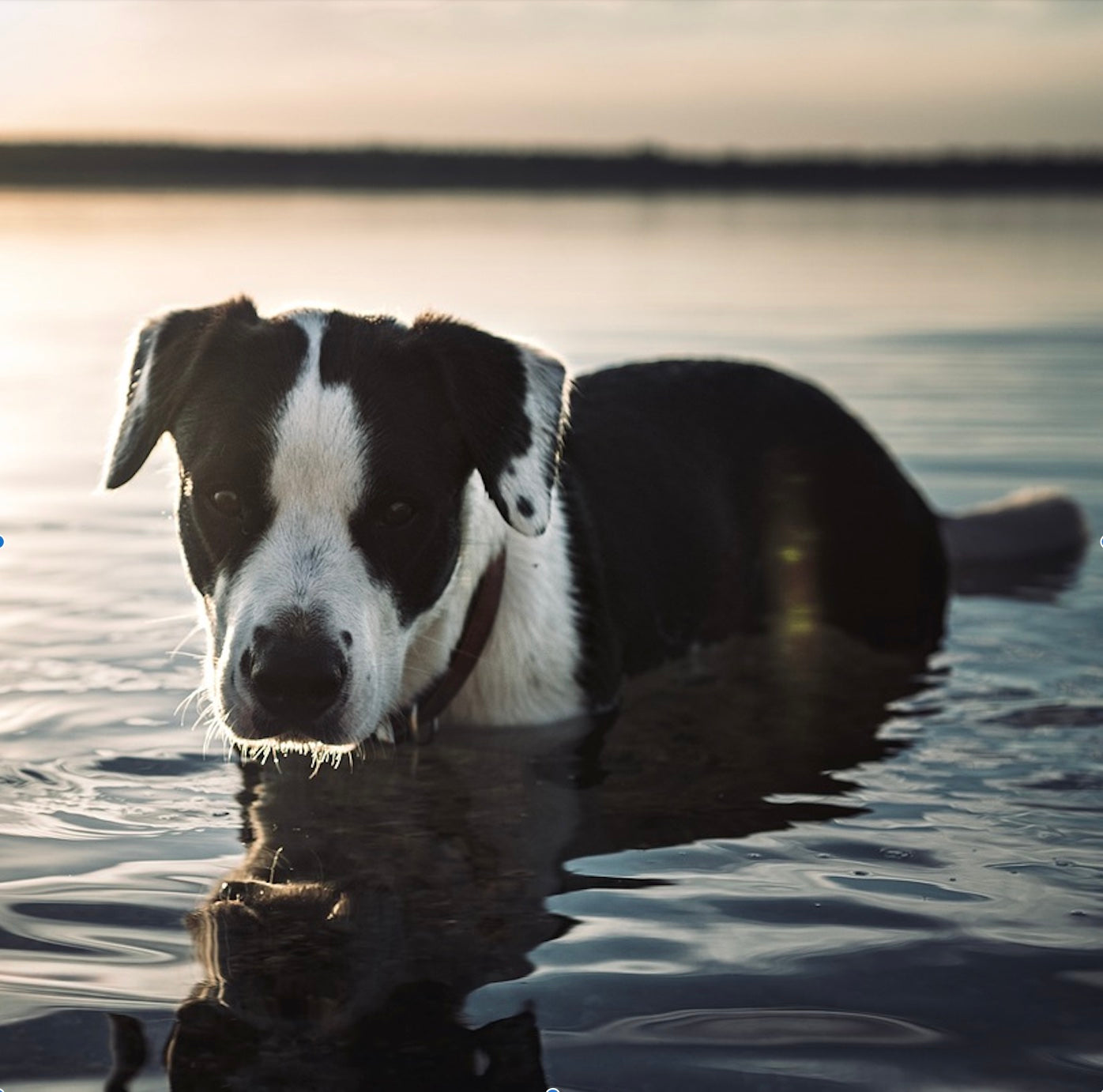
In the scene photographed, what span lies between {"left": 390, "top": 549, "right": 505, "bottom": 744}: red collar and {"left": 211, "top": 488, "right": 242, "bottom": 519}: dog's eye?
0.84 m

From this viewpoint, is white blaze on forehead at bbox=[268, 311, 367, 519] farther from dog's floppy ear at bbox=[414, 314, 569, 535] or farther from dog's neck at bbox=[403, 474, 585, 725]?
dog's neck at bbox=[403, 474, 585, 725]

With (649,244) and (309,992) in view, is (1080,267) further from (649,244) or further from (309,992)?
(309,992)

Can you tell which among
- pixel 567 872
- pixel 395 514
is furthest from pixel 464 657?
pixel 567 872

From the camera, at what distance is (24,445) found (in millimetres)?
10727

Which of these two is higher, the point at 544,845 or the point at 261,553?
the point at 261,553

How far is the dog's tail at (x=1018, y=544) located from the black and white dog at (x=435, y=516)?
1.40m

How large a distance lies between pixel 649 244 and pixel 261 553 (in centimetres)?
3201

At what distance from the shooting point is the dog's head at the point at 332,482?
4266 millimetres

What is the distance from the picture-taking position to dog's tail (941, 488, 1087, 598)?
7.68 metres

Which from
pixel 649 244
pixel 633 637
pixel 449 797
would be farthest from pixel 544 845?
pixel 649 244

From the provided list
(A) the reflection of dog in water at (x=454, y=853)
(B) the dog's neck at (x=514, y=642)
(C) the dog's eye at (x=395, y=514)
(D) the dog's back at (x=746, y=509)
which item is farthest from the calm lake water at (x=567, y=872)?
(C) the dog's eye at (x=395, y=514)

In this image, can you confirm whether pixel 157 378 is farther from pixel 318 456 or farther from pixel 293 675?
pixel 293 675

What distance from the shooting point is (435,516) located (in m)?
4.65

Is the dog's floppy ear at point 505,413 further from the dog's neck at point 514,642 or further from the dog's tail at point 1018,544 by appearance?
the dog's tail at point 1018,544
